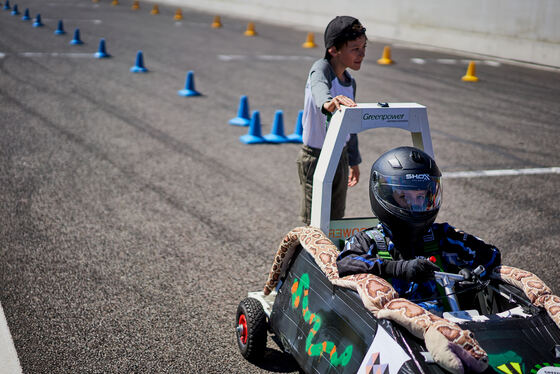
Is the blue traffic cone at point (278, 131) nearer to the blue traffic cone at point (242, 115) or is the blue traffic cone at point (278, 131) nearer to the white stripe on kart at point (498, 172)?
the blue traffic cone at point (242, 115)

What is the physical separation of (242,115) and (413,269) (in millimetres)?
7899

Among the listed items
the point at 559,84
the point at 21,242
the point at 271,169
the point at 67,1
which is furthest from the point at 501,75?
the point at 67,1

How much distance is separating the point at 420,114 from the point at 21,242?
381 centimetres

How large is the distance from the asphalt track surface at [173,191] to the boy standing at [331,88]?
1083mm

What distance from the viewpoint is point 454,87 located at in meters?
14.6

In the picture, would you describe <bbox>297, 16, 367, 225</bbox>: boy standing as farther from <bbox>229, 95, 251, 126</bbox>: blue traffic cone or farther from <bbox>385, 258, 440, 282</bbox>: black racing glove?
<bbox>229, 95, 251, 126</bbox>: blue traffic cone

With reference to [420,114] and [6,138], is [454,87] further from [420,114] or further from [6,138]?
[420,114]

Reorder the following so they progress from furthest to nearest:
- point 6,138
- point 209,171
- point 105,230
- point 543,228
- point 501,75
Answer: point 501,75 → point 6,138 → point 209,171 → point 543,228 → point 105,230

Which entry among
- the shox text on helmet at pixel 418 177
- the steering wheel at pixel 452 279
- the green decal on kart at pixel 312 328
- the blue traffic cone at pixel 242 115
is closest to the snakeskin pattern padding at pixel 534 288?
the steering wheel at pixel 452 279

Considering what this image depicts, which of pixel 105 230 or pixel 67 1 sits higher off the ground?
pixel 67 1

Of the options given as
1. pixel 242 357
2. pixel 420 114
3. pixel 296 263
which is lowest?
pixel 242 357

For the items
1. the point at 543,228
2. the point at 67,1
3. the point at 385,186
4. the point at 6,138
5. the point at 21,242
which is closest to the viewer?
the point at 385,186

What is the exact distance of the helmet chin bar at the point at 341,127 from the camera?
401 centimetres

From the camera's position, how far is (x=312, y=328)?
11.9 ft
